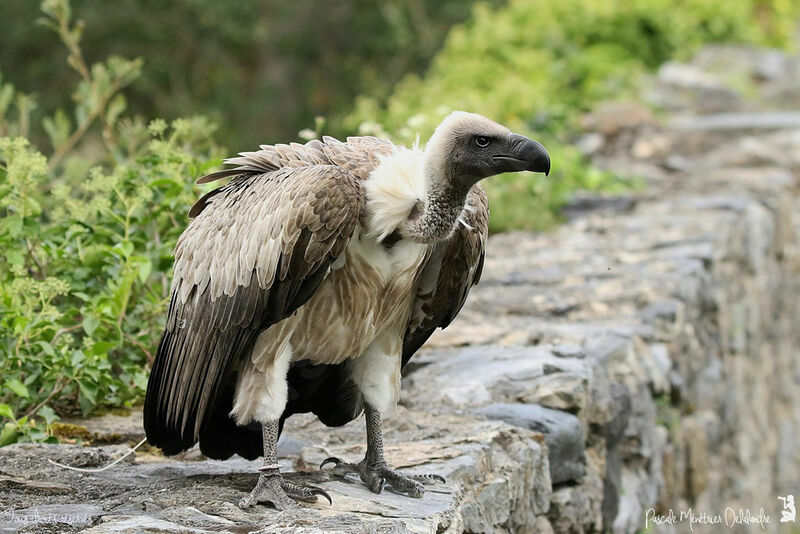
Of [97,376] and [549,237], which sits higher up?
[549,237]

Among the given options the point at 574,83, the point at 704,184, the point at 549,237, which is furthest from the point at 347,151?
the point at 574,83

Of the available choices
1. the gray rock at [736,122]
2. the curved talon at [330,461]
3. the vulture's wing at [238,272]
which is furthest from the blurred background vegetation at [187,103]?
the curved talon at [330,461]

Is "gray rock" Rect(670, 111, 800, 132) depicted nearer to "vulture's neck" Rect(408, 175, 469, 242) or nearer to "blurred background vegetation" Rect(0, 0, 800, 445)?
"blurred background vegetation" Rect(0, 0, 800, 445)

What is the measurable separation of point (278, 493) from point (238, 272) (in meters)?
0.65

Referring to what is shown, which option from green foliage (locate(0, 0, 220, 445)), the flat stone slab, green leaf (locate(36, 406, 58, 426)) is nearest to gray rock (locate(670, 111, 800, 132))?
green foliage (locate(0, 0, 220, 445))

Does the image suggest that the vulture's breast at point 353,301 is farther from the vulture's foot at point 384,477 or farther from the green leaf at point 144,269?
the green leaf at point 144,269

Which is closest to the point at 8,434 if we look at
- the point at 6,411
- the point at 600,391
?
the point at 6,411

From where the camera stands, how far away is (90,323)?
13.8ft

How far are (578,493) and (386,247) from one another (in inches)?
66.7

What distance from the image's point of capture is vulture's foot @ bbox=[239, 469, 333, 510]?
316 centimetres

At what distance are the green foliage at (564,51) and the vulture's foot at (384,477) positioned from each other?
19.2 ft

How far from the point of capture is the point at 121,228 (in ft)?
15.6

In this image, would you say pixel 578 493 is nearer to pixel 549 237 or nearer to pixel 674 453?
pixel 674 453

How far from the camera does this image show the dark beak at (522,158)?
3.23m
